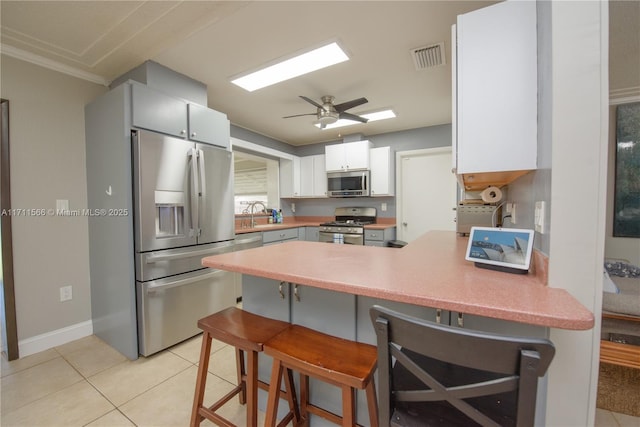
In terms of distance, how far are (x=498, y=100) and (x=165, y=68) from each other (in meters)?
2.59

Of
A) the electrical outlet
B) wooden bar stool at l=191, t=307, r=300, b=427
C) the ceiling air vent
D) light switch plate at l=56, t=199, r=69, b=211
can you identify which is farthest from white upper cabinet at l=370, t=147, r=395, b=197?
the electrical outlet

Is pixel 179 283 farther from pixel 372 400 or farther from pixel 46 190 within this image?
pixel 372 400

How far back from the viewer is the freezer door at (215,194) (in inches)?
93.1

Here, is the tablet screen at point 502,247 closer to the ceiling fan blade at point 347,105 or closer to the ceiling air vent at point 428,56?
the ceiling air vent at point 428,56

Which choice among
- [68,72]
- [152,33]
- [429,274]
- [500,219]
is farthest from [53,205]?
[500,219]

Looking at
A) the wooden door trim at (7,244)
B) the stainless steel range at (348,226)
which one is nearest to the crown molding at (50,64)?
the wooden door trim at (7,244)

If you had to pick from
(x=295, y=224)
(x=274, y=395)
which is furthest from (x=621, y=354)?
(x=295, y=224)

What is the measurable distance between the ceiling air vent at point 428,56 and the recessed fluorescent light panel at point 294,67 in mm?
584

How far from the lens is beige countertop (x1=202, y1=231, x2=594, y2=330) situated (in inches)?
28.3

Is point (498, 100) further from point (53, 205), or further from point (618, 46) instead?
point (53, 205)

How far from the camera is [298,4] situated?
162 cm

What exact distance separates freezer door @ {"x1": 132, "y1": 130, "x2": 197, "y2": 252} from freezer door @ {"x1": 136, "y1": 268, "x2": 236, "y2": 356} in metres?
0.32

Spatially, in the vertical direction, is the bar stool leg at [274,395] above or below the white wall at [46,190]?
below

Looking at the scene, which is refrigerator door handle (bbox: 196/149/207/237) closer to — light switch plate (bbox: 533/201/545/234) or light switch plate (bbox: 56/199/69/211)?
light switch plate (bbox: 56/199/69/211)
